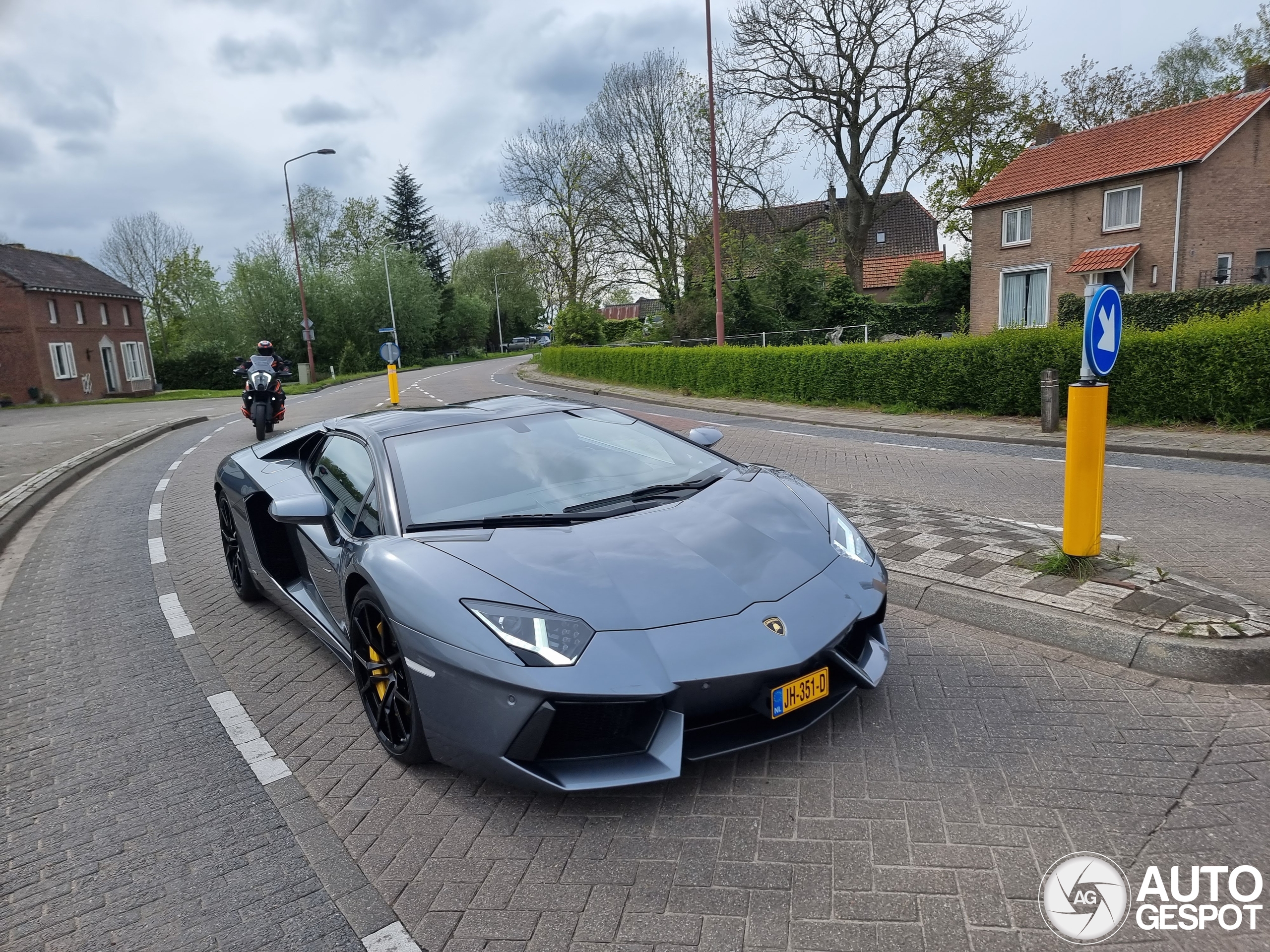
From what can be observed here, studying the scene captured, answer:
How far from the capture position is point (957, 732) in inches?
124

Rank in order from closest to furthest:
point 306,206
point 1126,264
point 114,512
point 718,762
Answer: point 718,762, point 114,512, point 1126,264, point 306,206

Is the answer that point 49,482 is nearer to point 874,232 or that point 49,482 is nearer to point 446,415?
point 446,415

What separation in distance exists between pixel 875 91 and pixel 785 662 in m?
32.0

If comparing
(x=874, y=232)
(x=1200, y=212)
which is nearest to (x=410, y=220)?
(x=874, y=232)

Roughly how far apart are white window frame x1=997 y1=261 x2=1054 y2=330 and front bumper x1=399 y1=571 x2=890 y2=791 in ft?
104

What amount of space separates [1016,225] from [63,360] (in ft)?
156

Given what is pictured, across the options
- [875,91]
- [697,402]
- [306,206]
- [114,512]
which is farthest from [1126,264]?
[306,206]

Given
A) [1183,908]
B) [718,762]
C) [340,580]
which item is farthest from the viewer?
[340,580]

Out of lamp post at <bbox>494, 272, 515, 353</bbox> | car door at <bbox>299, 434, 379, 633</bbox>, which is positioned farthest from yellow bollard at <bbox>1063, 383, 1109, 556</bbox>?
lamp post at <bbox>494, 272, 515, 353</bbox>

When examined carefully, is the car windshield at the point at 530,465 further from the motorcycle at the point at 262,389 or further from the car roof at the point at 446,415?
the motorcycle at the point at 262,389

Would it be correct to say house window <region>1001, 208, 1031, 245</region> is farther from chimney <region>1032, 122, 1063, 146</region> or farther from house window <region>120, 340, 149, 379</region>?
house window <region>120, 340, 149, 379</region>

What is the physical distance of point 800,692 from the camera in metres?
2.80

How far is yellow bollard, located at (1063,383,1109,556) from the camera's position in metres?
4.29

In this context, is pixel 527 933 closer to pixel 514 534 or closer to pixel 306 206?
pixel 514 534
